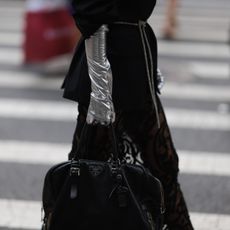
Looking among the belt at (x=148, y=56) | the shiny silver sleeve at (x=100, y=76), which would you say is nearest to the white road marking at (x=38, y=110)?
the belt at (x=148, y=56)

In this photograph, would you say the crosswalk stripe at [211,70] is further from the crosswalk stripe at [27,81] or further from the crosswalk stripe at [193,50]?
the crosswalk stripe at [27,81]

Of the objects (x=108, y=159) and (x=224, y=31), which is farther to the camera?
(x=224, y=31)

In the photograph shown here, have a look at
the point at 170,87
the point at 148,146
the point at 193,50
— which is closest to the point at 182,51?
the point at 193,50

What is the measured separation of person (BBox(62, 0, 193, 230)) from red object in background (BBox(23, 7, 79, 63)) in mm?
4541

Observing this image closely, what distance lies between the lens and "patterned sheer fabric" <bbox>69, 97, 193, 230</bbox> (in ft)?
10.7

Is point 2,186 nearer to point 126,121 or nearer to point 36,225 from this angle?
point 36,225

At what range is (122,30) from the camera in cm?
310

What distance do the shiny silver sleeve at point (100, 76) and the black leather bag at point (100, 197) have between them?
0.37 ft

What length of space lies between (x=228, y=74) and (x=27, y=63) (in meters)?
2.26

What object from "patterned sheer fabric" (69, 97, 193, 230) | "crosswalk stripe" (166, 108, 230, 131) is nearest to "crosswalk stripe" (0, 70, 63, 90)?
"crosswalk stripe" (166, 108, 230, 131)

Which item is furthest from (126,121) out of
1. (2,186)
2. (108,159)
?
(2,186)

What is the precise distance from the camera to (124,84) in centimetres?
315

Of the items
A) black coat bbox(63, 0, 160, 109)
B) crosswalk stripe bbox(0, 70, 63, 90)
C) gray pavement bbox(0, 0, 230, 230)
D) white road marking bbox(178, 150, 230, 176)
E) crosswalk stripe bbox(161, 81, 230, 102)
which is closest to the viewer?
black coat bbox(63, 0, 160, 109)

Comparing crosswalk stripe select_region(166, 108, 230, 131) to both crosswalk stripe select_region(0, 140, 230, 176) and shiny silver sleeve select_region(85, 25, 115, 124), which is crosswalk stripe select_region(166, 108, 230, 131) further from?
shiny silver sleeve select_region(85, 25, 115, 124)
